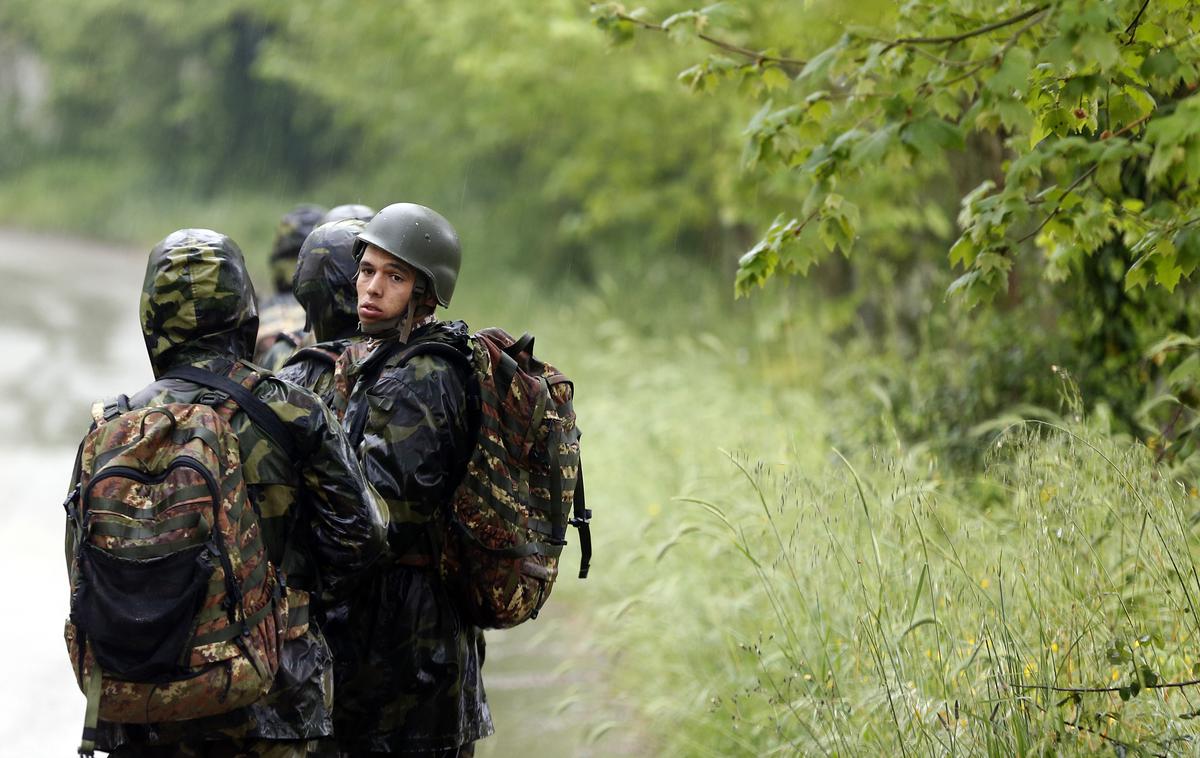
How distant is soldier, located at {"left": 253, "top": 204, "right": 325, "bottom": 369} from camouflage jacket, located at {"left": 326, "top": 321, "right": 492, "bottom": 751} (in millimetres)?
2403

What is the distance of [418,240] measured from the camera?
395 centimetres

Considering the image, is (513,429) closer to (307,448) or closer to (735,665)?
(307,448)

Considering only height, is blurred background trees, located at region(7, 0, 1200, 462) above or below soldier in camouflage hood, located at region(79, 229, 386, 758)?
above

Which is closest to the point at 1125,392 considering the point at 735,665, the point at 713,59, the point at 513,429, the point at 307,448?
the point at 735,665

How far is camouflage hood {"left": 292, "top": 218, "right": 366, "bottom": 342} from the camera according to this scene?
4.56 m

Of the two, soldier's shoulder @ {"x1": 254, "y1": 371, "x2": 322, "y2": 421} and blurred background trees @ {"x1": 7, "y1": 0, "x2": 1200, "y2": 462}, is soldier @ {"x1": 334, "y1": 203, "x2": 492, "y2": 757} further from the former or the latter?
blurred background trees @ {"x1": 7, "y1": 0, "x2": 1200, "y2": 462}

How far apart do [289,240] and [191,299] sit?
3407 mm

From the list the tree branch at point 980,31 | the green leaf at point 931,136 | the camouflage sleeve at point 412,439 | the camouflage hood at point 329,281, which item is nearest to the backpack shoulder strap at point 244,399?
the camouflage sleeve at point 412,439

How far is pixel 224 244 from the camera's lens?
3.43m

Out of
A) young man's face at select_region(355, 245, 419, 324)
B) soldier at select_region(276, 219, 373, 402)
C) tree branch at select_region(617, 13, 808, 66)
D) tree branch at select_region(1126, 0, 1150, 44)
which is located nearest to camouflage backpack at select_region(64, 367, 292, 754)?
young man's face at select_region(355, 245, 419, 324)

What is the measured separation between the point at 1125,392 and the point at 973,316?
1894 mm

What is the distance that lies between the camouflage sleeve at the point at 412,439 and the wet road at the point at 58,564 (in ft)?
7.80

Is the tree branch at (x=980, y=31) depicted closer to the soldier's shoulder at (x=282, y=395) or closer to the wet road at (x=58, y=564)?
the soldier's shoulder at (x=282, y=395)

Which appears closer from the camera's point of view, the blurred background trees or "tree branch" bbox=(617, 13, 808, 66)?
the blurred background trees
